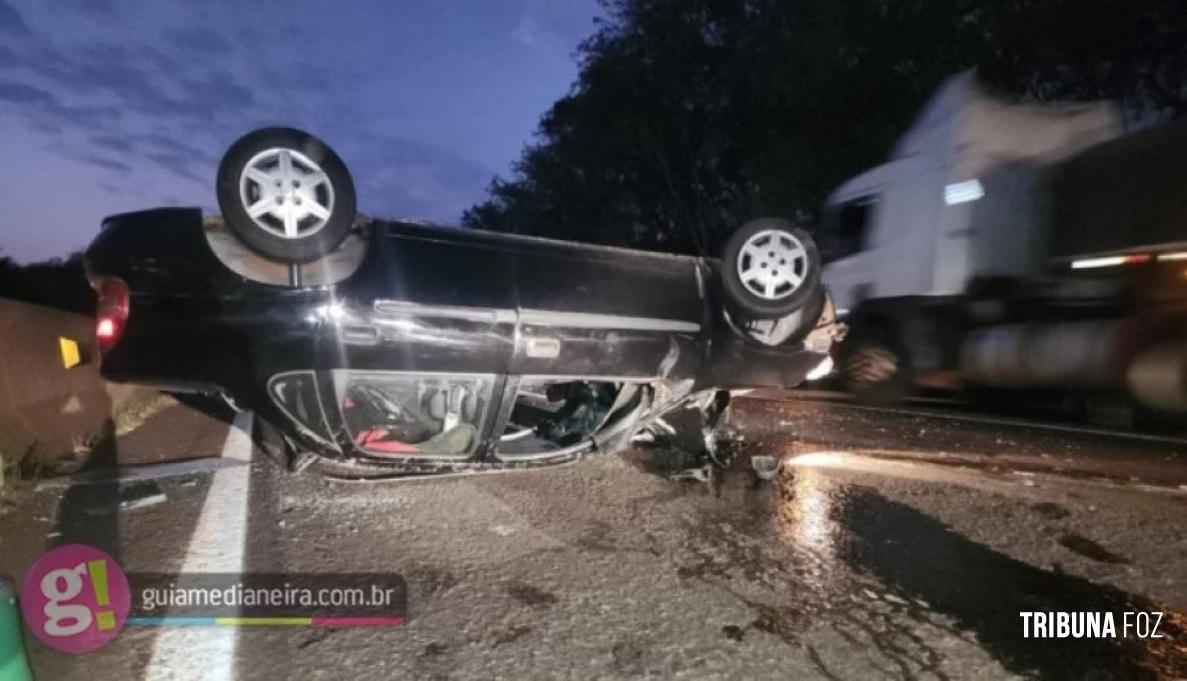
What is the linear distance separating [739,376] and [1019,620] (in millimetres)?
1805

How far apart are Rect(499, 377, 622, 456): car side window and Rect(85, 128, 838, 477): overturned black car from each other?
2 cm

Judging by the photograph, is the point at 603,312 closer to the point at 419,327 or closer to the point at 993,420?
the point at 419,327

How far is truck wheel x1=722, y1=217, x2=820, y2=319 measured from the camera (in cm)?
406

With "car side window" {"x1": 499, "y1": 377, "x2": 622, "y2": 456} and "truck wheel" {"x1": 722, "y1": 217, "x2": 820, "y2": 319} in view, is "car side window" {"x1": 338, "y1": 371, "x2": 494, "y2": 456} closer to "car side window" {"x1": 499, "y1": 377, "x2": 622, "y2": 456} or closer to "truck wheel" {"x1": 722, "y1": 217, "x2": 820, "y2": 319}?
"car side window" {"x1": 499, "y1": 377, "x2": 622, "y2": 456}

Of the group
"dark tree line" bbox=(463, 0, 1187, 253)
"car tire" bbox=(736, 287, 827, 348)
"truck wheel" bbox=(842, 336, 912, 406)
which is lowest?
"truck wheel" bbox=(842, 336, 912, 406)

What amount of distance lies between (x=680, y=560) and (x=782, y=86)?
14310mm

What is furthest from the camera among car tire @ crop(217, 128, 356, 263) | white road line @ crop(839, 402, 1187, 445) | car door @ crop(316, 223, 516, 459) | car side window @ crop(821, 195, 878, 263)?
car side window @ crop(821, 195, 878, 263)

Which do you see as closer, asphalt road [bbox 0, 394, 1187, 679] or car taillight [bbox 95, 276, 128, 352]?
asphalt road [bbox 0, 394, 1187, 679]

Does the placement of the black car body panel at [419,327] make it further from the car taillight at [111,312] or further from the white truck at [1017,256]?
the white truck at [1017,256]

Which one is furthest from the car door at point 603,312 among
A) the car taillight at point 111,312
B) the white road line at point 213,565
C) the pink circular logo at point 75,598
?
the pink circular logo at point 75,598

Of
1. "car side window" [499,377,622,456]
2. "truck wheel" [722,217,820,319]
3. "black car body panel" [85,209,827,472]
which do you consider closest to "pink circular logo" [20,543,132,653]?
"black car body panel" [85,209,827,472]

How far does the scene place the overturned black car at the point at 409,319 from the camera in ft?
10.5

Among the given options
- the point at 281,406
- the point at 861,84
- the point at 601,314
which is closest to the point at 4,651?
the point at 281,406

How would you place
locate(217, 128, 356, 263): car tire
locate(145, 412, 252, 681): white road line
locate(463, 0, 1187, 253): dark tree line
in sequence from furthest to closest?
locate(463, 0, 1187, 253): dark tree line < locate(217, 128, 356, 263): car tire < locate(145, 412, 252, 681): white road line
